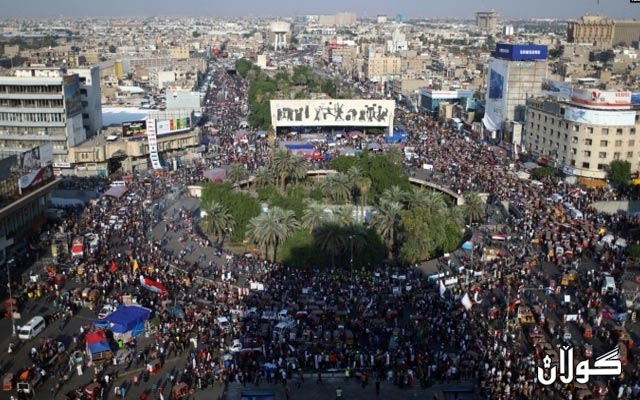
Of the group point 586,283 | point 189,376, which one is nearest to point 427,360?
point 189,376

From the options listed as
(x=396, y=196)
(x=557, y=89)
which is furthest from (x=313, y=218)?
(x=557, y=89)

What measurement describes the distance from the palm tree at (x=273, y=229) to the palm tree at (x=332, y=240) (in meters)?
2.41

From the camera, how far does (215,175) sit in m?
59.1

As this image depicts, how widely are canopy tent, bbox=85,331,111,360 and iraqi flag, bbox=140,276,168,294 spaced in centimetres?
624

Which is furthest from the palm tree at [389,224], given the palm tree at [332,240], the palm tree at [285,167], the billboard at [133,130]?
the billboard at [133,130]

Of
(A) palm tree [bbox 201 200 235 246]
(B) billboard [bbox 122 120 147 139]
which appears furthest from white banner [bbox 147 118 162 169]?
(A) palm tree [bbox 201 200 235 246]

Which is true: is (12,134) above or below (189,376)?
above

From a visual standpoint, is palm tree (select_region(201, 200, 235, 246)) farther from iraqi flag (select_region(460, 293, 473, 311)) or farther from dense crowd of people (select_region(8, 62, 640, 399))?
iraqi flag (select_region(460, 293, 473, 311))

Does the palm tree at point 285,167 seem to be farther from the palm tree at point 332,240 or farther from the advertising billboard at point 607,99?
the advertising billboard at point 607,99

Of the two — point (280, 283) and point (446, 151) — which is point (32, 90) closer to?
point (280, 283)

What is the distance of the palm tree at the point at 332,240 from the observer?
39.2 meters

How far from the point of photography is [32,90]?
59.6 metres

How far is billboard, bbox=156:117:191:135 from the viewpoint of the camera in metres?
67.3

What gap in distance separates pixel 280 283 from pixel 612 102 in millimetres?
39003
